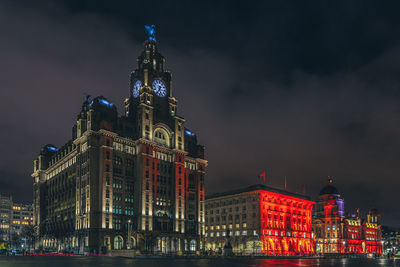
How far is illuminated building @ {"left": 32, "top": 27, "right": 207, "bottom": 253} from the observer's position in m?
141

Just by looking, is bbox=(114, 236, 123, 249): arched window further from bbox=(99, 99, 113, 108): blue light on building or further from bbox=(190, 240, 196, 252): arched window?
bbox=(99, 99, 113, 108): blue light on building

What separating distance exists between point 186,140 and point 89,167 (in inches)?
1852

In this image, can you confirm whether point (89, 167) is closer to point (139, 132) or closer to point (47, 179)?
point (139, 132)

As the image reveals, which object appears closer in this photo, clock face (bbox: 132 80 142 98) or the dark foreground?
the dark foreground

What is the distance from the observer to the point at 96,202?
139 m

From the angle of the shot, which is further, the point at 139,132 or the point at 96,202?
the point at 139,132

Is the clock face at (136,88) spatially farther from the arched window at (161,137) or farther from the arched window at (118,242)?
the arched window at (118,242)

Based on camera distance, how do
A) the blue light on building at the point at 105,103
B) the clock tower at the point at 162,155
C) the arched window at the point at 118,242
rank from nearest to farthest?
the arched window at the point at 118,242
the blue light on building at the point at 105,103
the clock tower at the point at 162,155

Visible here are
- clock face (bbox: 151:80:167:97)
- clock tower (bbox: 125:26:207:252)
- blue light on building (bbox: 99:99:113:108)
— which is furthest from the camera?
clock face (bbox: 151:80:167:97)

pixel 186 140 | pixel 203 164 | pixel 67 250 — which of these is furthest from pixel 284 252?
pixel 67 250

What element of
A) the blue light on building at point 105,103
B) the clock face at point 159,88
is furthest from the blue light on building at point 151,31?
the blue light on building at point 105,103

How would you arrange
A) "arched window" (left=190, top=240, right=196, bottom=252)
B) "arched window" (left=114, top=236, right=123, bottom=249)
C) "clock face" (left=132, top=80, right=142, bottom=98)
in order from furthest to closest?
1. "clock face" (left=132, top=80, right=142, bottom=98)
2. "arched window" (left=190, top=240, right=196, bottom=252)
3. "arched window" (left=114, top=236, right=123, bottom=249)

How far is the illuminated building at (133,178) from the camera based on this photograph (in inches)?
5546

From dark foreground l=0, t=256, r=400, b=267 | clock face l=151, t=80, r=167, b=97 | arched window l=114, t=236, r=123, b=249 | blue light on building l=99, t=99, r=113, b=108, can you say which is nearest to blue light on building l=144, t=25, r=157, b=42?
clock face l=151, t=80, r=167, b=97
